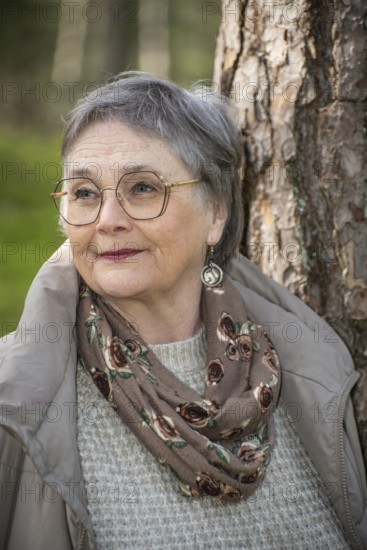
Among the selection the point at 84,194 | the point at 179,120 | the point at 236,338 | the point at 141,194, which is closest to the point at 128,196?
the point at 141,194

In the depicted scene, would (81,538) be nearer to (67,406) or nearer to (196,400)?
(67,406)

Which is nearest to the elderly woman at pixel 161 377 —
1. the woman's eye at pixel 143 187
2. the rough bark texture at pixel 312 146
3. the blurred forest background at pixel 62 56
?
the woman's eye at pixel 143 187

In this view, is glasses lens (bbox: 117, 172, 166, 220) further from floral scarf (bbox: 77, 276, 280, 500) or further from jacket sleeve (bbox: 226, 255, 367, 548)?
jacket sleeve (bbox: 226, 255, 367, 548)

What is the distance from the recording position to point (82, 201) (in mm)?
2279

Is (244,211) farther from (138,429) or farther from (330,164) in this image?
(138,429)

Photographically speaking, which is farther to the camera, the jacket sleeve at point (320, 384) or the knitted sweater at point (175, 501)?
the jacket sleeve at point (320, 384)

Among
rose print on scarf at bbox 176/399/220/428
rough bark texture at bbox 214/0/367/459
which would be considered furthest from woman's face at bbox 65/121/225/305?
rough bark texture at bbox 214/0/367/459

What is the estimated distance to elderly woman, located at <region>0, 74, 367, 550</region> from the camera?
6.31 ft

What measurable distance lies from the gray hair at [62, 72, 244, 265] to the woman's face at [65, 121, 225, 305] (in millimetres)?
37

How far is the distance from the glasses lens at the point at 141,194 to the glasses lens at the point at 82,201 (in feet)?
0.31

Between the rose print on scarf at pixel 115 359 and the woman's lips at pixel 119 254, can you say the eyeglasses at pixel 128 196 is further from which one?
the rose print on scarf at pixel 115 359

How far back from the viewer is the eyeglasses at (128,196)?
7.28ft

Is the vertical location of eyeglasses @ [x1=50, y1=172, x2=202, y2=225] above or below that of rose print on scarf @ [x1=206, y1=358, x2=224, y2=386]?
above

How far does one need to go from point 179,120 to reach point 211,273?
0.58m
